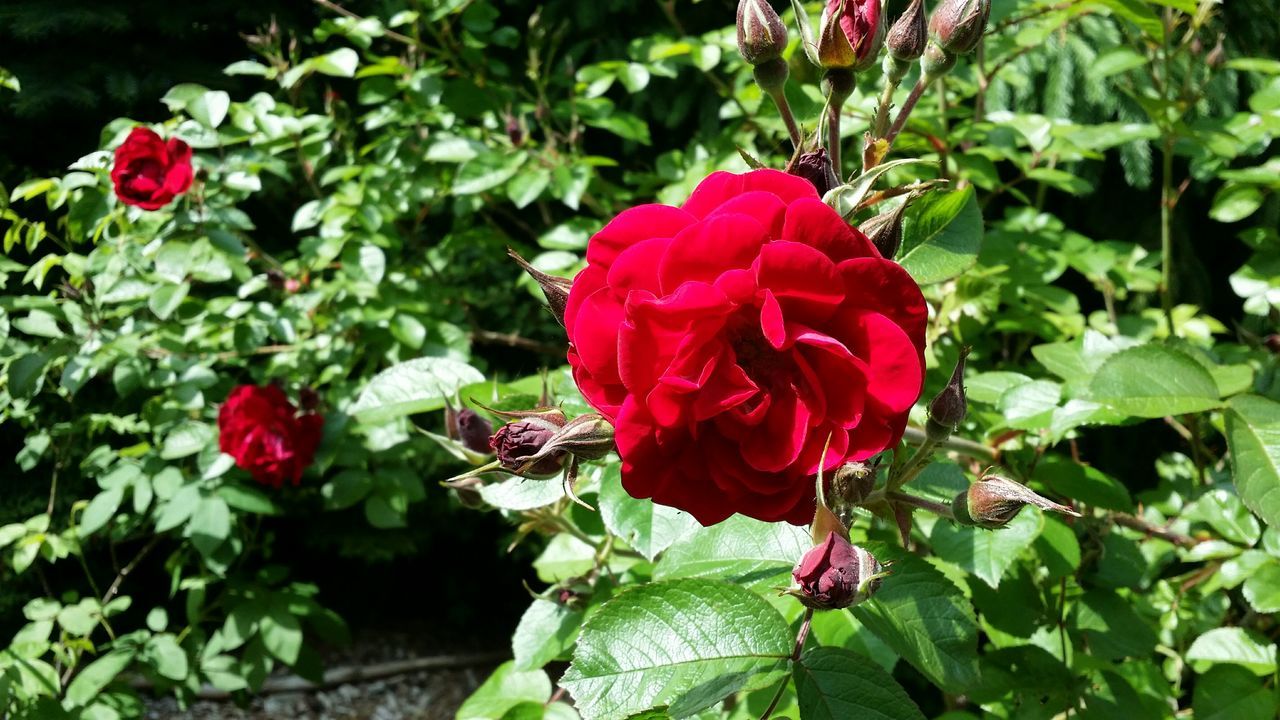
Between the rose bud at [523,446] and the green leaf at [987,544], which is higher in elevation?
the rose bud at [523,446]

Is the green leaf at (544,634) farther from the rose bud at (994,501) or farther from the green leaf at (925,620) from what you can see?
the rose bud at (994,501)

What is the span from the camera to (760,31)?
84cm

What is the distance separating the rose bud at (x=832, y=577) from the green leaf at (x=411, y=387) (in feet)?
2.17

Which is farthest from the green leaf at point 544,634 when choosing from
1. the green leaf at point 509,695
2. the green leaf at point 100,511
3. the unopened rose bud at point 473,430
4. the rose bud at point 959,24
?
the green leaf at point 100,511

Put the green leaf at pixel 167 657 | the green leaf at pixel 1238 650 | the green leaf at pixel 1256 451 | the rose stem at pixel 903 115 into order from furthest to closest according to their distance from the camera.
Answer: the green leaf at pixel 167 657
the green leaf at pixel 1238 650
the green leaf at pixel 1256 451
the rose stem at pixel 903 115

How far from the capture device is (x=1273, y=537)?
1182 millimetres

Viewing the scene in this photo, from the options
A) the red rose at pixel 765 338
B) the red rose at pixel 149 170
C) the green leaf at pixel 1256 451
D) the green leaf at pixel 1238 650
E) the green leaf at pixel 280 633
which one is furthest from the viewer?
the green leaf at pixel 280 633

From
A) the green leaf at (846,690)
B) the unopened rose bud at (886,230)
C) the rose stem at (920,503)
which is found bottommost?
the green leaf at (846,690)

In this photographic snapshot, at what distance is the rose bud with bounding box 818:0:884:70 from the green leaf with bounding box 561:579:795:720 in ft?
1.44

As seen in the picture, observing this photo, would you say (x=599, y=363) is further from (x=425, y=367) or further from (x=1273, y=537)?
(x=1273, y=537)

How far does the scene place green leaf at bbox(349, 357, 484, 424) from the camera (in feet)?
3.87

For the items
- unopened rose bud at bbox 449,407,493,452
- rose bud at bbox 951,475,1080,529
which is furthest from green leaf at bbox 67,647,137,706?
rose bud at bbox 951,475,1080,529

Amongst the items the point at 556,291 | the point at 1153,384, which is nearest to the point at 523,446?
the point at 556,291

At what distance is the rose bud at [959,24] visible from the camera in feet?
2.70
